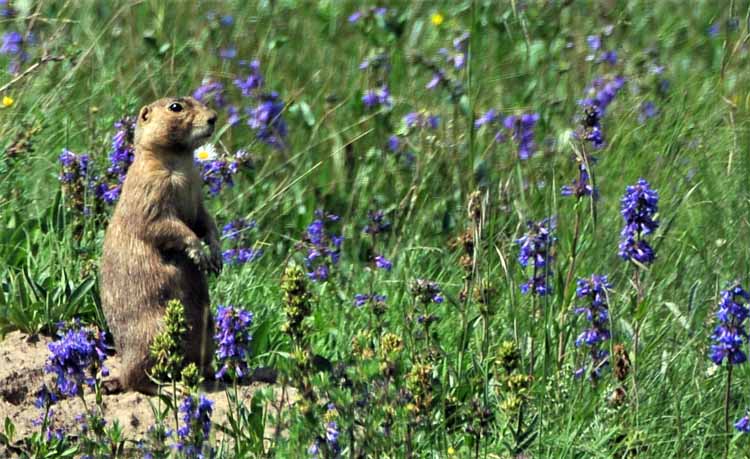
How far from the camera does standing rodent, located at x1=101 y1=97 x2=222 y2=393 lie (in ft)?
15.7

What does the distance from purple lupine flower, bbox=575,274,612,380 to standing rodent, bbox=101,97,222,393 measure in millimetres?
1241

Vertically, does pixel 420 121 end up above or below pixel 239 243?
above

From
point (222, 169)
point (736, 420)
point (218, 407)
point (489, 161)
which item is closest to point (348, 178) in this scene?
point (489, 161)

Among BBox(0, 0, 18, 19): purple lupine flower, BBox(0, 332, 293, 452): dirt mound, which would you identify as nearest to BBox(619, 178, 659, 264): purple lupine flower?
BBox(0, 332, 293, 452): dirt mound

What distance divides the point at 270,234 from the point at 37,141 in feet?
3.52

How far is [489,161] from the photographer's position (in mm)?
6652

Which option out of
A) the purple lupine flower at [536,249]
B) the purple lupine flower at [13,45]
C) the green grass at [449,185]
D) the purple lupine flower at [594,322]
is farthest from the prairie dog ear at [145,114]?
the purple lupine flower at [13,45]

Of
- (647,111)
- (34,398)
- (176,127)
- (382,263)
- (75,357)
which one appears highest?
(176,127)

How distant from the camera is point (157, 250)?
488 cm

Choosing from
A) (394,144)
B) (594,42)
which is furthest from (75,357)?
(594,42)

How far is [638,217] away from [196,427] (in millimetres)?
1523

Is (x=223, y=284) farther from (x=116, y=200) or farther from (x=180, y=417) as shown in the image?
(x=180, y=417)

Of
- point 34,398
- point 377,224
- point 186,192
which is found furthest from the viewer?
point 377,224

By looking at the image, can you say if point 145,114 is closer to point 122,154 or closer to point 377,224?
point 122,154
